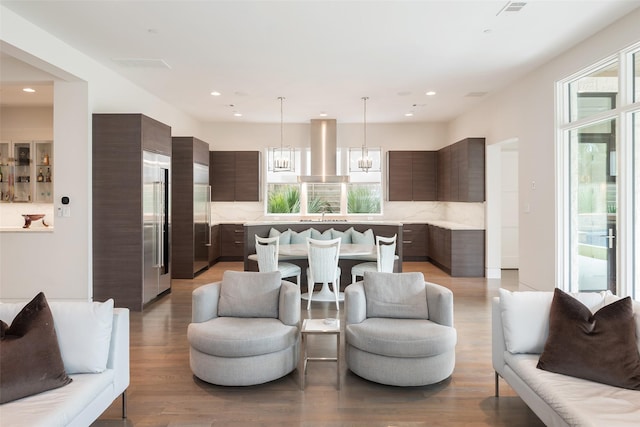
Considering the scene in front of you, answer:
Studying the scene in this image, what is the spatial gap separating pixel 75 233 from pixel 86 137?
123cm

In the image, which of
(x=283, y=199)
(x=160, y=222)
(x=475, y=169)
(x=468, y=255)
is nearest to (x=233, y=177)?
(x=283, y=199)

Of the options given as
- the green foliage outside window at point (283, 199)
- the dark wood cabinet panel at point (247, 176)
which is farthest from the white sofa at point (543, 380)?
the green foliage outside window at point (283, 199)

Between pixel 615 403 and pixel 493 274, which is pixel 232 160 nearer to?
pixel 493 274

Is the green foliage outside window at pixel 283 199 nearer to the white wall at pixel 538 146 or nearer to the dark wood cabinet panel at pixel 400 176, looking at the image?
the dark wood cabinet panel at pixel 400 176

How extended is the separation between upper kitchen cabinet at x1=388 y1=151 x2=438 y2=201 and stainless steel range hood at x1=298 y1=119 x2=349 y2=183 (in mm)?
1452

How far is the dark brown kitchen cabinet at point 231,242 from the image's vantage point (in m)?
9.54

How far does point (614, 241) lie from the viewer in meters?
4.48

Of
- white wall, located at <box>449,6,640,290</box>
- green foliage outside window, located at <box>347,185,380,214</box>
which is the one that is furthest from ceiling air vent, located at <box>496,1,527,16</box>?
green foliage outside window, located at <box>347,185,380,214</box>

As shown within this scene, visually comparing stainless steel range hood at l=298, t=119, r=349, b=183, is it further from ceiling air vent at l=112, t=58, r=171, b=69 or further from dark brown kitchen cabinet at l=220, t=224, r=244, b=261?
ceiling air vent at l=112, t=58, r=171, b=69

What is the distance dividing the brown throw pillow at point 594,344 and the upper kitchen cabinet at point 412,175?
23.8ft

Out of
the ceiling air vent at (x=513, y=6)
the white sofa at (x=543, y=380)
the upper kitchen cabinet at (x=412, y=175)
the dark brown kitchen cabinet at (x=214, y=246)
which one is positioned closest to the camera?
the white sofa at (x=543, y=380)

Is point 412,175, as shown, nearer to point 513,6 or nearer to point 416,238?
point 416,238

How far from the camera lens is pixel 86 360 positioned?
2.48 m

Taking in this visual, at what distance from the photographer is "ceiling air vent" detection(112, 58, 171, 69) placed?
5456 millimetres
